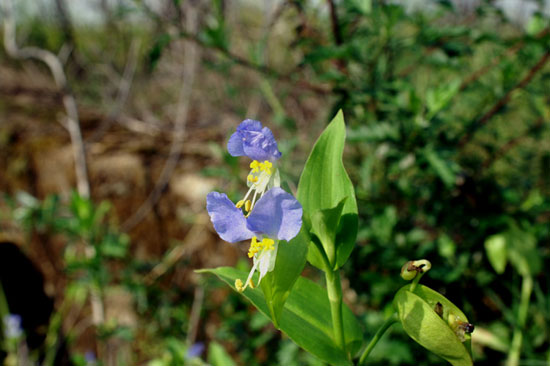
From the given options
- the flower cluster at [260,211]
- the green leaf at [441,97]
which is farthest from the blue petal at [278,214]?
the green leaf at [441,97]

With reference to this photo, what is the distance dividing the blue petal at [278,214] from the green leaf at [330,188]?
0.08 metres

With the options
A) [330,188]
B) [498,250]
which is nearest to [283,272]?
[330,188]

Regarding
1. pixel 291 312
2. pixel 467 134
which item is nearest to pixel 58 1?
pixel 467 134

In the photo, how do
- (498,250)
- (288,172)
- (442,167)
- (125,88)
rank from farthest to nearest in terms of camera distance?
(125,88), (288,172), (498,250), (442,167)

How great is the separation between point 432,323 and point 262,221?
1.06 ft

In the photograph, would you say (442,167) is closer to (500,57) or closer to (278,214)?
(500,57)

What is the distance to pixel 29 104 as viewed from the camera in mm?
4320

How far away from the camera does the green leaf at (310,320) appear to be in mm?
748

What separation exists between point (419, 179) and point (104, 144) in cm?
277

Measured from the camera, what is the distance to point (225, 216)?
676mm

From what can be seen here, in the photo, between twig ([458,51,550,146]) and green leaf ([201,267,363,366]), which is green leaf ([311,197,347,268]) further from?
twig ([458,51,550,146])

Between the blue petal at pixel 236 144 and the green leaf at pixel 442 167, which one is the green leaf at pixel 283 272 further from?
the green leaf at pixel 442 167

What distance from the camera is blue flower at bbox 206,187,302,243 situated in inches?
24.7

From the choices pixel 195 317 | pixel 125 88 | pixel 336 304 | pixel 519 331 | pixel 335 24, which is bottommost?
pixel 195 317
